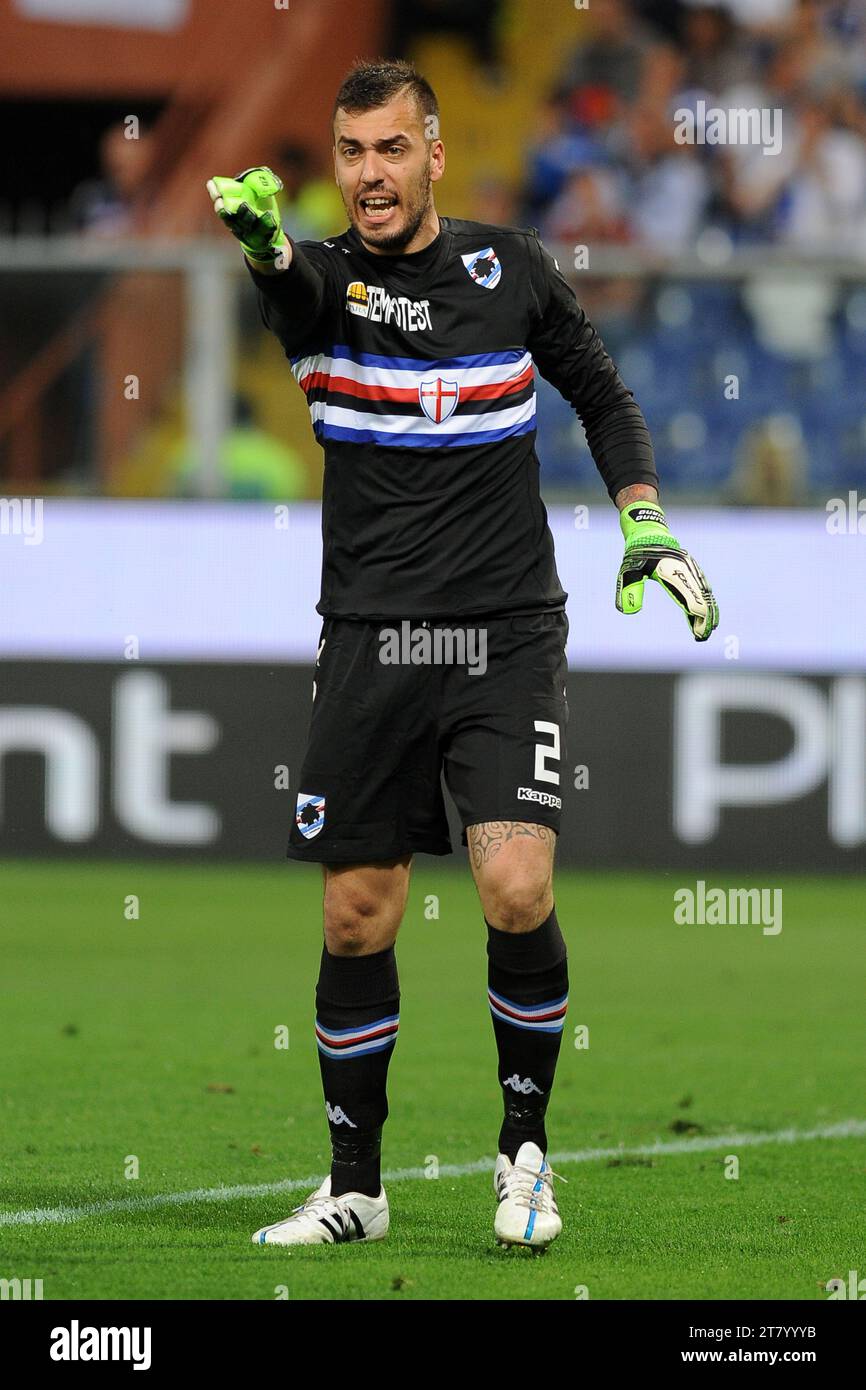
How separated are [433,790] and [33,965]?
4226 mm

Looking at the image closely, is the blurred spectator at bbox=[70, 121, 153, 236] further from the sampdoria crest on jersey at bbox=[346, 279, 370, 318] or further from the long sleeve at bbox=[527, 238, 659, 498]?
the sampdoria crest on jersey at bbox=[346, 279, 370, 318]

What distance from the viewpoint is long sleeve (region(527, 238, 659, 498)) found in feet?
16.0

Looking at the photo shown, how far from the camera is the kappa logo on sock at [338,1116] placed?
4754 millimetres

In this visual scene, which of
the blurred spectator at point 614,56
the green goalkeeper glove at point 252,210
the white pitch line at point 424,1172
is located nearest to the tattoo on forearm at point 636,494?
the green goalkeeper glove at point 252,210

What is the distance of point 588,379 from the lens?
→ 16.4 feet

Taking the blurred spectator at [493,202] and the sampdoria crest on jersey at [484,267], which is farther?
the blurred spectator at [493,202]

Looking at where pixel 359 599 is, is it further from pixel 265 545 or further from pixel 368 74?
pixel 265 545

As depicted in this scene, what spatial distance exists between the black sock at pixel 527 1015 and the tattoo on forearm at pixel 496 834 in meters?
0.15

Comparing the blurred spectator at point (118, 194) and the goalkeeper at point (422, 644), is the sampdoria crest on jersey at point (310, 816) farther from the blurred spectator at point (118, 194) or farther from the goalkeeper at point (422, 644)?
the blurred spectator at point (118, 194)

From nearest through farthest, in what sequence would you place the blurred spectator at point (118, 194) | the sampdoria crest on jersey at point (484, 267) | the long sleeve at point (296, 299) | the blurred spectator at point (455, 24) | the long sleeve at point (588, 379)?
the long sleeve at point (296, 299), the sampdoria crest on jersey at point (484, 267), the long sleeve at point (588, 379), the blurred spectator at point (118, 194), the blurred spectator at point (455, 24)

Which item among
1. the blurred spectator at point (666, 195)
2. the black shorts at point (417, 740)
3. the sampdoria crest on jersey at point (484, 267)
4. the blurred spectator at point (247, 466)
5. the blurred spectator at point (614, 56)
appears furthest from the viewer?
the blurred spectator at point (614, 56)

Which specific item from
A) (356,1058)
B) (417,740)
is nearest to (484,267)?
(417,740)

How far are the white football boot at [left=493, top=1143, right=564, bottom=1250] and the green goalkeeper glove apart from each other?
74.1 inches

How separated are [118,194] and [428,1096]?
9.10 meters
